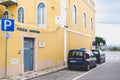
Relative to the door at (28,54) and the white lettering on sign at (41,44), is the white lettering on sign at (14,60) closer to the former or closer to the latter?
the door at (28,54)

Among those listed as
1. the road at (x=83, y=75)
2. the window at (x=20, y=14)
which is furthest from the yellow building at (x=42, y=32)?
the road at (x=83, y=75)

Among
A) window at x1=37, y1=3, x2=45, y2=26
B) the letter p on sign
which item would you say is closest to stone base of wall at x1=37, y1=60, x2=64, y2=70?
window at x1=37, y1=3, x2=45, y2=26

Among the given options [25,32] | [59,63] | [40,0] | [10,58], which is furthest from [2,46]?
[40,0]

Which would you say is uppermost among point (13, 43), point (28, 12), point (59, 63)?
point (28, 12)

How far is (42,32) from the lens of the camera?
65.7 ft

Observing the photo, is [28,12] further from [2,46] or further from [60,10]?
[2,46]

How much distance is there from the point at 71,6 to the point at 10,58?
14.2 metres

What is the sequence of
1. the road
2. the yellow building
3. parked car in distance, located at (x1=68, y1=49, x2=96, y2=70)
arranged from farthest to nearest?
parked car in distance, located at (x1=68, y1=49, x2=96, y2=70)
the yellow building
the road

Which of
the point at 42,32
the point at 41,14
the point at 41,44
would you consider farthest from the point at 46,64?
the point at 41,14

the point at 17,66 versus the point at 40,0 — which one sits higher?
the point at 40,0

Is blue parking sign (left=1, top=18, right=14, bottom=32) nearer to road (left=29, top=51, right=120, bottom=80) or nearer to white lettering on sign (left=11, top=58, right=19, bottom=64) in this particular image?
white lettering on sign (left=11, top=58, right=19, bottom=64)

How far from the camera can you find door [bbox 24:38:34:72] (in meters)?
18.0

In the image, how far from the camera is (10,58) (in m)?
15.6

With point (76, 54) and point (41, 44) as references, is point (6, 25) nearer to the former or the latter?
point (41, 44)
